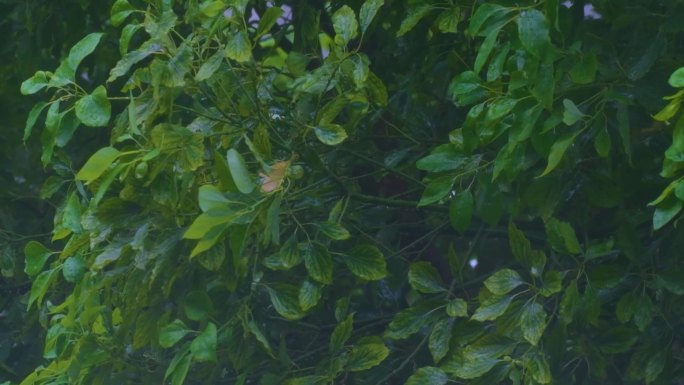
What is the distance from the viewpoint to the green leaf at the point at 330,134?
3033 millimetres

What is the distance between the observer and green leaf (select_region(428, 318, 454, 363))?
324 cm

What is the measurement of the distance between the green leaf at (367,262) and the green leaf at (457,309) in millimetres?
186

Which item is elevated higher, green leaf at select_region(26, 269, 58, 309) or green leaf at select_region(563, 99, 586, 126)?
green leaf at select_region(563, 99, 586, 126)

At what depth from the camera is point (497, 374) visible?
3.08 meters

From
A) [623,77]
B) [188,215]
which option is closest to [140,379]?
[188,215]

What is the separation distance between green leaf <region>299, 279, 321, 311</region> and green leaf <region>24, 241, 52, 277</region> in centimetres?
69

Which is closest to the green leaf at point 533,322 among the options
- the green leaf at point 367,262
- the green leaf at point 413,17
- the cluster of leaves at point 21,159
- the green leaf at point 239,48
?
the green leaf at point 367,262

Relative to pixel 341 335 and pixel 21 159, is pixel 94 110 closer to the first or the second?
pixel 341 335

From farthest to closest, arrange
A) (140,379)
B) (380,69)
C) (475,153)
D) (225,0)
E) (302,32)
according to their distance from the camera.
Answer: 1. (380,69)
2. (302,32)
3. (140,379)
4. (475,153)
5. (225,0)

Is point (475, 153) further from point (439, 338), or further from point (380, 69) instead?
point (380, 69)

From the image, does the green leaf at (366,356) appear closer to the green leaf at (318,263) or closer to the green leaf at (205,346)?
the green leaf at (318,263)

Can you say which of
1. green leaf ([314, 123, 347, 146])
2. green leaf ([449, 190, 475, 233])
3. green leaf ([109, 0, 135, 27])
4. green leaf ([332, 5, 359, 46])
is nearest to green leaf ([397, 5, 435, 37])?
green leaf ([332, 5, 359, 46])

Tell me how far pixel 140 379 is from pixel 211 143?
2.59ft

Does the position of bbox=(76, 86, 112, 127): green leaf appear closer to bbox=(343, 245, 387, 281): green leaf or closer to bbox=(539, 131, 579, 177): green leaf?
bbox=(343, 245, 387, 281): green leaf
